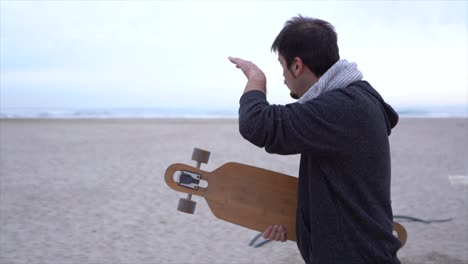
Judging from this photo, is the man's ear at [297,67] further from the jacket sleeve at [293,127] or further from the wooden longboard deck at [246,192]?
the wooden longboard deck at [246,192]

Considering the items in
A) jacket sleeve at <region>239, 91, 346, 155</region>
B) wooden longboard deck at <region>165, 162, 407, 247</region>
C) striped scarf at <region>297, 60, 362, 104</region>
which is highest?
striped scarf at <region>297, 60, 362, 104</region>

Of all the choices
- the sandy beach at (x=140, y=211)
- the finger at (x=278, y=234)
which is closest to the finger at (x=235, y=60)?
the finger at (x=278, y=234)

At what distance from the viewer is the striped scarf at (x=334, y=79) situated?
1.68m

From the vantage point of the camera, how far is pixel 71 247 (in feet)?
19.7

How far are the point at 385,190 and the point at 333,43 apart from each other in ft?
1.79

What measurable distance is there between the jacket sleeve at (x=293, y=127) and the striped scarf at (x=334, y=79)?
10 centimetres

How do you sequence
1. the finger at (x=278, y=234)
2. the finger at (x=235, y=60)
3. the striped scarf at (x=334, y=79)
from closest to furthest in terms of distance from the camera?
the striped scarf at (x=334, y=79)
the finger at (x=235, y=60)
the finger at (x=278, y=234)

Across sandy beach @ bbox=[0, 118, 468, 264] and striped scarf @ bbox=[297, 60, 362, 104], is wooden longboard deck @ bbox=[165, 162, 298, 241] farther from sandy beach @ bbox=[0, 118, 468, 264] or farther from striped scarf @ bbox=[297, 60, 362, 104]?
sandy beach @ bbox=[0, 118, 468, 264]

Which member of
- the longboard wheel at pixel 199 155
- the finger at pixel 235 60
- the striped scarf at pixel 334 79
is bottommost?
the longboard wheel at pixel 199 155

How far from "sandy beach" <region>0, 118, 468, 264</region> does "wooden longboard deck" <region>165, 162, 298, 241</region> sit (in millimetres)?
3476

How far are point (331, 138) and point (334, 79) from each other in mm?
217

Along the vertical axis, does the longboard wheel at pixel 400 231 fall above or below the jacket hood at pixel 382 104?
below

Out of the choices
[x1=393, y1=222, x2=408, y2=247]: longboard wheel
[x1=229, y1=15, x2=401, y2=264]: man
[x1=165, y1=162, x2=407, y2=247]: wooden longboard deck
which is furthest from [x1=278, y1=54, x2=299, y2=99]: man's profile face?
[x1=393, y1=222, x2=408, y2=247]: longboard wheel

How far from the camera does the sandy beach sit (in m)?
5.80
